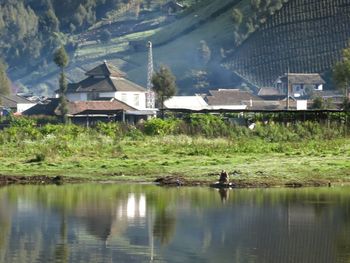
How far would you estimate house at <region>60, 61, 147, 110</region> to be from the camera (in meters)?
123

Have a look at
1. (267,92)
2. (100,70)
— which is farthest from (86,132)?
(267,92)

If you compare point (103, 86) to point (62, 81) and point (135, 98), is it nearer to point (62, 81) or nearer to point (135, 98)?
point (135, 98)

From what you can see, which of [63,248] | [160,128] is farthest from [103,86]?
[63,248]

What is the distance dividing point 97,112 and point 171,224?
70853mm

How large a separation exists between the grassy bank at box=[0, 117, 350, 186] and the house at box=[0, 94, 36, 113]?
6698 cm

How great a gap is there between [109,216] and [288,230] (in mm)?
5345

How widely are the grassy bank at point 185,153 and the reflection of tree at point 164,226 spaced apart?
7.69 meters

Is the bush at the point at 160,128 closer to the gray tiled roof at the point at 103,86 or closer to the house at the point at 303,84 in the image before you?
the gray tiled roof at the point at 103,86

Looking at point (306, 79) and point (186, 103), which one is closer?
point (186, 103)

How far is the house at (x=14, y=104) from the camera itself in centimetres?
13355

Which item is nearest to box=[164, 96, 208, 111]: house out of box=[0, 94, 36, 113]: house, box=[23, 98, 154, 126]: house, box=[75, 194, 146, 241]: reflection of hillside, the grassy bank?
box=[23, 98, 154, 126]: house

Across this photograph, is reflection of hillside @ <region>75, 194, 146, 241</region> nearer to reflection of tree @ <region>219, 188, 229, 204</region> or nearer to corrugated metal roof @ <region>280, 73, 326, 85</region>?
reflection of tree @ <region>219, 188, 229, 204</region>

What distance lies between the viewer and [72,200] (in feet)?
121

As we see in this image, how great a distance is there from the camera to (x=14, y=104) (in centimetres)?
13750
